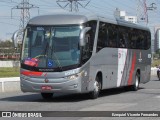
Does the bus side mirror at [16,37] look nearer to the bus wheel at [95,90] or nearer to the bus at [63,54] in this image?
the bus at [63,54]

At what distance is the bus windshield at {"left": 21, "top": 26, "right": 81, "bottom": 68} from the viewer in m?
18.8

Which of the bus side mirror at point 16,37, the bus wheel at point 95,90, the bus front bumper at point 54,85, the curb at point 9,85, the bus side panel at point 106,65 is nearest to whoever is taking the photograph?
the bus front bumper at point 54,85

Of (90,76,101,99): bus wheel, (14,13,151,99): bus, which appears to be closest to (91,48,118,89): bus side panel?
(14,13,151,99): bus

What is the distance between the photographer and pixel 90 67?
64.8 feet

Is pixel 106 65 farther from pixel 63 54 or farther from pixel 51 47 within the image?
pixel 51 47

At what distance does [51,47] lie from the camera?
1898 centimetres

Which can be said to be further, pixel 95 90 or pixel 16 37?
pixel 95 90

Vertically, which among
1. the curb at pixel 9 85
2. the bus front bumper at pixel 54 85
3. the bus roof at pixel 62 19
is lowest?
the curb at pixel 9 85

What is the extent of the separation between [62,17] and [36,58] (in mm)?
1891

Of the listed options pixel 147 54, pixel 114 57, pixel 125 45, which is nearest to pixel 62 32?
pixel 114 57

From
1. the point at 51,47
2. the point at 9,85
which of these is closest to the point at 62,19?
the point at 51,47

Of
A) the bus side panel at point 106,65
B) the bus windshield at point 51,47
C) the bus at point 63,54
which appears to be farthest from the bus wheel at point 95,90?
the bus windshield at point 51,47

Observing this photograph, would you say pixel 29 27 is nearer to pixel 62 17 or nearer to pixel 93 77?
pixel 62 17

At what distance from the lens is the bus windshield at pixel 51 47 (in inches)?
739
